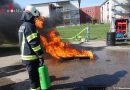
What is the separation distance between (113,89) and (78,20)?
216ft

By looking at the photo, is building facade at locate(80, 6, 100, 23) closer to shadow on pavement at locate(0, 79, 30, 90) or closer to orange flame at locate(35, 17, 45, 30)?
orange flame at locate(35, 17, 45, 30)

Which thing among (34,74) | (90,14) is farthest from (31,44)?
(90,14)

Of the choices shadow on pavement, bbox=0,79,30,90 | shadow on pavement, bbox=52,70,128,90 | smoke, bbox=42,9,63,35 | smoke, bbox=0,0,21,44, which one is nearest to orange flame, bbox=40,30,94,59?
smoke, bbox=42,9,63,35

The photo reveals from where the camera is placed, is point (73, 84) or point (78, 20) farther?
point (78, 20)

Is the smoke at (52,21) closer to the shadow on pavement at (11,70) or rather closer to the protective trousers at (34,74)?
the shadow on pavement at (11,70)

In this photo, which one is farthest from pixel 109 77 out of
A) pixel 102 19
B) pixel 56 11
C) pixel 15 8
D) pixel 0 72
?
pixel 102 19

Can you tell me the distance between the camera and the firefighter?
7.33m

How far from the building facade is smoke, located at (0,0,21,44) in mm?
58708

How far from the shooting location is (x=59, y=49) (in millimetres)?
13750

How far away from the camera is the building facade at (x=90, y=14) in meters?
78.4

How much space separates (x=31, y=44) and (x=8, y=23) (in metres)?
10.8

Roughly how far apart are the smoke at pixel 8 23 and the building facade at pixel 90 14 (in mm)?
58708

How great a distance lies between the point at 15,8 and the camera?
18719mm

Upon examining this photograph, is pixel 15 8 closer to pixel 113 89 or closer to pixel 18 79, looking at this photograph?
pixel 18 79
